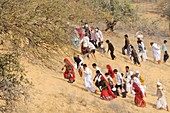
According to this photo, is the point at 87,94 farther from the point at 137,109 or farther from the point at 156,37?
the point at 156,37

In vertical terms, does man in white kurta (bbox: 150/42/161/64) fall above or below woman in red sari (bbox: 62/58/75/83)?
below

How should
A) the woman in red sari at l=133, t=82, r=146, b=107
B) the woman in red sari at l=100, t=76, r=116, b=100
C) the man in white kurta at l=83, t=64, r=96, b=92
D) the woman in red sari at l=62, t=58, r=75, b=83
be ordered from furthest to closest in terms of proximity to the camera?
the woman in red sari at l=62, t=58, r=75, b=83 → the man in white kurta at l=83, t=64, r=96, b=92 → the woman in red sari at l=133, t=82, r=146, b=107 → the woman in red sari at l=100, t=76, r=116, b=100

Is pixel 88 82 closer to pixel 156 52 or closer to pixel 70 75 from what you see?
pixel 70 75

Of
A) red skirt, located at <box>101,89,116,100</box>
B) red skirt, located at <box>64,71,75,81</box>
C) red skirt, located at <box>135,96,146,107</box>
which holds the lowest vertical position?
red skirt, located at <box>135,96,146,107</box>

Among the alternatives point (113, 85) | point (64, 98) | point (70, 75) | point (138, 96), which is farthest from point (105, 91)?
point (70, 75)

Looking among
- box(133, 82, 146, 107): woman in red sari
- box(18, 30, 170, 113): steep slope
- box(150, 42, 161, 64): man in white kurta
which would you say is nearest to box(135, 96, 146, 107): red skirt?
box(133, 82, 146, 107): woman in red sari

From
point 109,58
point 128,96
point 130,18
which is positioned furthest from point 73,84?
point 130,18

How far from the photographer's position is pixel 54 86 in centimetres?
Result: 1348

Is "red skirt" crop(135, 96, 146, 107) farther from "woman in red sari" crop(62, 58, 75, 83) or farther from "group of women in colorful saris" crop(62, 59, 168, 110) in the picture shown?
"woman in red sari" crop(62, 58, 75, 83)

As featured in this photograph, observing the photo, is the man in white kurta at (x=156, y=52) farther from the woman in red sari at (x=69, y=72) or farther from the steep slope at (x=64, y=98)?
the woman in red sari at (x=69, y=72)

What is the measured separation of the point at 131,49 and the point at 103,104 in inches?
256

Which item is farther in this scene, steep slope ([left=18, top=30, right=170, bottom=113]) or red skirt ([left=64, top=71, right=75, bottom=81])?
red skirt ([left=64, top=71, right=75, bottom=81])

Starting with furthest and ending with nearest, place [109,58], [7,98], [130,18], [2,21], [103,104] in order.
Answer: [130,18] → [109,58] → [103,104] → [2,21] → [7,98]

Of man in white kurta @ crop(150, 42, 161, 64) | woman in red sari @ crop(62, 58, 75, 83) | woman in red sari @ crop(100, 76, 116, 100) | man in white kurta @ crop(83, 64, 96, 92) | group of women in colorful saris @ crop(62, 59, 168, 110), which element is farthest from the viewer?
man in white kurta @ crop(150, 42, 161, 64)
